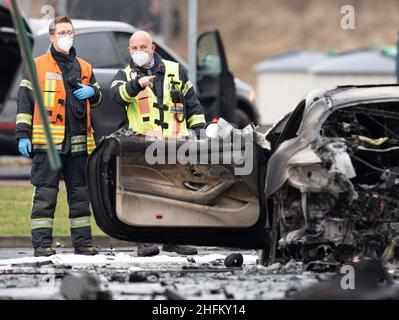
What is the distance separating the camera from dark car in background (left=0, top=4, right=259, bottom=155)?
1561cm

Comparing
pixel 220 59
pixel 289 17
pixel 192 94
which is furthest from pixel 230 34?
pixel 192 94

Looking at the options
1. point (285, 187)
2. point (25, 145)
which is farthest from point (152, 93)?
point (285, 187)

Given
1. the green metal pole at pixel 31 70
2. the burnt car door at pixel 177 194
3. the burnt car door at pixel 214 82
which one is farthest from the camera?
the burnt car door at pixel 214 82

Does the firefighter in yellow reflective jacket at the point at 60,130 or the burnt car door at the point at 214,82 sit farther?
the burnt car door at the point at 214,82

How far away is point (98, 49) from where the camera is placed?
16125 mm

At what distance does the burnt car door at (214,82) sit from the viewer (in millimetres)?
18016

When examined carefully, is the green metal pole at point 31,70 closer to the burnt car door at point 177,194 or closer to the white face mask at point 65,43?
the burnt car door at point 177,194

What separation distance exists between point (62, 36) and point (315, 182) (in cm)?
324

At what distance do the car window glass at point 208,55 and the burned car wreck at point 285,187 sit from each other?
7.85 m

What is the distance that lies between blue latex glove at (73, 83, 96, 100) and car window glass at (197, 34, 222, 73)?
653 centimetres

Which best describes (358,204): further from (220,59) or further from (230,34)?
(230,34)

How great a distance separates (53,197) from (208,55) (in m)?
7.08

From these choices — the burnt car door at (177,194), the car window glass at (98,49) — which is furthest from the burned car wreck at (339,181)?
the car window glass at (98,49)

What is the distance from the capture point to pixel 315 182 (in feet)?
29.8
